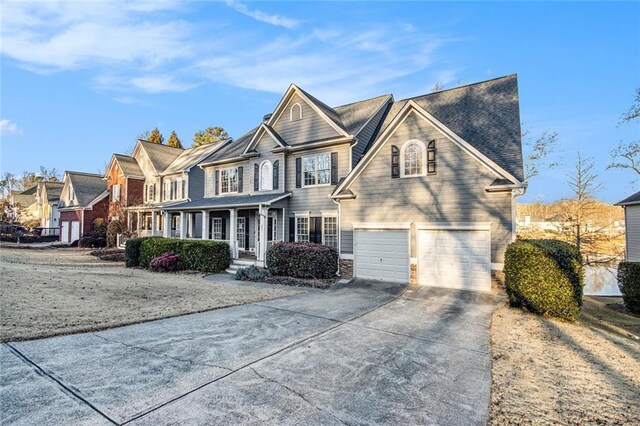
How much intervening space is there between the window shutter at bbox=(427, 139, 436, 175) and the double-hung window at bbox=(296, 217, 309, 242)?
6668 mm

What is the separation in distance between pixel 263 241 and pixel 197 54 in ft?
31.1

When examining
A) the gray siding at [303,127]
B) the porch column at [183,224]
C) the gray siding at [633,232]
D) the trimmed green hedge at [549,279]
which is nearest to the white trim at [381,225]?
the trimmed green hedge at [549,279]

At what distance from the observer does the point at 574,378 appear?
15.0ft

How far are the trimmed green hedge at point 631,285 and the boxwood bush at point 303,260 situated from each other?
1034cm

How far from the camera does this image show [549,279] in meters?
8.02

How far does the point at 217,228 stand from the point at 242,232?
253 centimetres

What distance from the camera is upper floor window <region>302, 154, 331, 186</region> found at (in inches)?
622

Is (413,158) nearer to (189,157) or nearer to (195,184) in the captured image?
(195,184)

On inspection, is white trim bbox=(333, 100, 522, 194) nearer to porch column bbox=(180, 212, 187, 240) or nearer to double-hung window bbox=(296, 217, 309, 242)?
double-hung window bbox=(296, 217, 309, 242)

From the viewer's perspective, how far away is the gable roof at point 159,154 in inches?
1118

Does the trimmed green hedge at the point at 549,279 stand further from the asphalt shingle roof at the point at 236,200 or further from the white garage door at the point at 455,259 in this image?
the asphalt shingle roof at the point at 236,200

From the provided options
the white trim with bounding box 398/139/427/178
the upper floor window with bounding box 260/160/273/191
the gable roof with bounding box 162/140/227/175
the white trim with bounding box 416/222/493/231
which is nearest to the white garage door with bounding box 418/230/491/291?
the white trim with bounding box 416/222/493/231

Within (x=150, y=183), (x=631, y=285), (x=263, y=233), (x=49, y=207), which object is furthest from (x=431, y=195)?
(x=49, y=207)

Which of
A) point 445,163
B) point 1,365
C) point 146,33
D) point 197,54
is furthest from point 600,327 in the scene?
point 197,54
